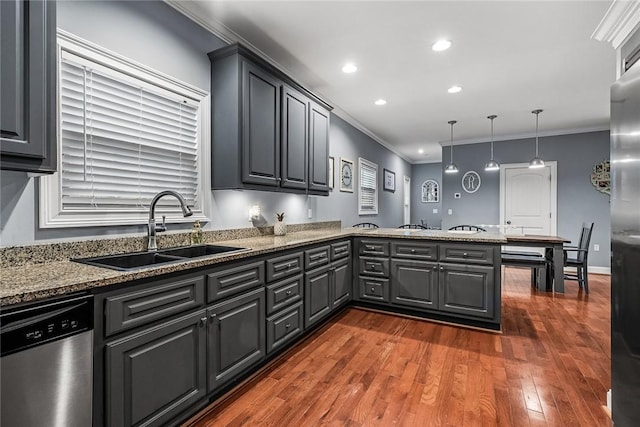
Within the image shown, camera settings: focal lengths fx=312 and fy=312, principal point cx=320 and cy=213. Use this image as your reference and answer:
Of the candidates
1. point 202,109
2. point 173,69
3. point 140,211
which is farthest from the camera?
point 202,109

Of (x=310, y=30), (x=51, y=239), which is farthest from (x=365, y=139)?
(x=51, y=239)

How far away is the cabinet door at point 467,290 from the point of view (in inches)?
118

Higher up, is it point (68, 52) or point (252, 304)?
point (68, 52)

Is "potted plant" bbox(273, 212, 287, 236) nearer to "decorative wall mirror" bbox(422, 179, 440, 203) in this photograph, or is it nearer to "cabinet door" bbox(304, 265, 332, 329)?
"cabinet door" bbox(304, 265, 332, 329)

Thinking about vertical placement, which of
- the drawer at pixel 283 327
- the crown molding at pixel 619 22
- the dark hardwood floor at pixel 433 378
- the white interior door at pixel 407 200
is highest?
the crown molding at pixel 619 22

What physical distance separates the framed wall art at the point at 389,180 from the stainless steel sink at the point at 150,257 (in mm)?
5128

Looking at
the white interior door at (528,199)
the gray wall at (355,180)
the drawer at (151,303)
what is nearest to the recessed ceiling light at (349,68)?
the gray wall at (355,180)

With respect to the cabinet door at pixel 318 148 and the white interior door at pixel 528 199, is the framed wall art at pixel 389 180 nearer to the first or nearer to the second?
the white interior door at pixel 528 199

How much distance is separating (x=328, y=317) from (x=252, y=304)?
1376 mm

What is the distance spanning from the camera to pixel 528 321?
10.9 ft

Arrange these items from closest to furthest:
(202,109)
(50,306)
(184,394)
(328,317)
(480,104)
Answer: (50,306), (184,394), (202,109), (328,317), (480,104)

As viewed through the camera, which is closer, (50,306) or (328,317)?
(50,306)

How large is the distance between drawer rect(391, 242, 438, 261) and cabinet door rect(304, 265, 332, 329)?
81 cm

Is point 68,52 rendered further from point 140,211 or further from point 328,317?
point 328,317
